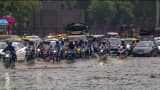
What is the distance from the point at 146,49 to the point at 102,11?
4854cm

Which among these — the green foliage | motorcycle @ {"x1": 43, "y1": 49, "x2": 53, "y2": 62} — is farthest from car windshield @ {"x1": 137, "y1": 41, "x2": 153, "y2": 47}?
the green foliage

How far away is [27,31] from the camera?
8206 centimetres

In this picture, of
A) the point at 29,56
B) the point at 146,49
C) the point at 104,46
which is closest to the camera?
the point at 29,56

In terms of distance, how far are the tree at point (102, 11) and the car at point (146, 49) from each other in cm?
4585

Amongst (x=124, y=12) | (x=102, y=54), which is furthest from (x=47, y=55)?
(x=124, y=12)

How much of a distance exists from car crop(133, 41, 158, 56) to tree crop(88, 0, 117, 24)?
1805 inches

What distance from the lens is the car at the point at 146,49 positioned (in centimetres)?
4411

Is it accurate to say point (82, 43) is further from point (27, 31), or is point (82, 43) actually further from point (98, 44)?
point (27, 31)

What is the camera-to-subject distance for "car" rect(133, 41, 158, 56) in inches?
1737

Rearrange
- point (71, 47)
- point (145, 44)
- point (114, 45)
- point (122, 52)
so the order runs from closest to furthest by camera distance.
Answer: point (71, 47), point (122, 52), point (145, 44), point (114, 45)

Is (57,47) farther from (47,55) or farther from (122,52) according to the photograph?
(122,52)

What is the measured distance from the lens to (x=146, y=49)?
44.2 meters

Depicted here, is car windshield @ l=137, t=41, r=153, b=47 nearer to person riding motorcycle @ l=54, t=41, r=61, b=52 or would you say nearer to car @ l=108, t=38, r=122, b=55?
car @ l=108, t=38, r=122, b=55

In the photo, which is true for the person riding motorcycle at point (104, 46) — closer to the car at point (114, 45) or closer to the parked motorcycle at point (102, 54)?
the parked motorcycle at point (102, 54)
